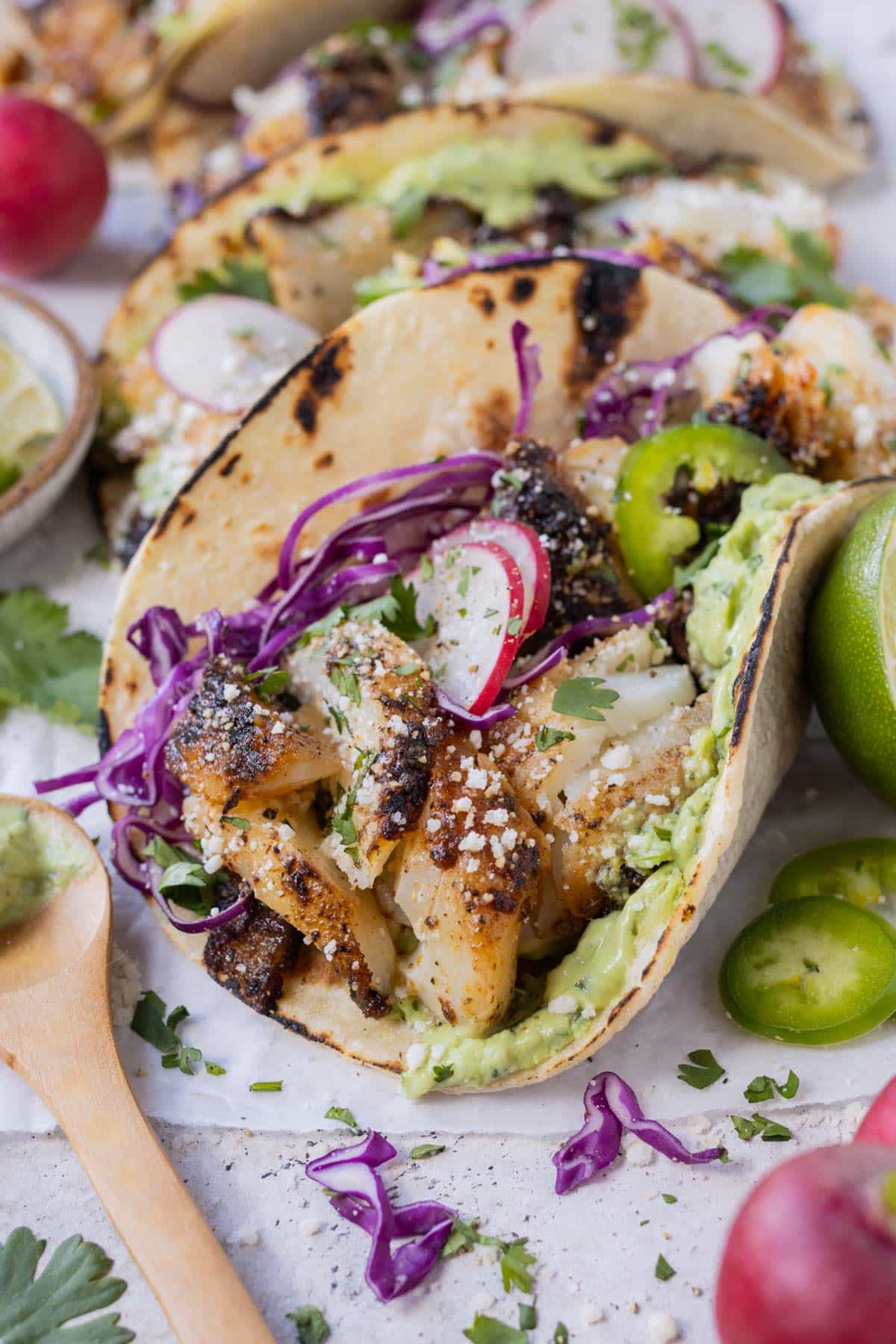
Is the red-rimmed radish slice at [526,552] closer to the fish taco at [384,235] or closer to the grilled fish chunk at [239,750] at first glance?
the grilled fish chunk at [239,750]

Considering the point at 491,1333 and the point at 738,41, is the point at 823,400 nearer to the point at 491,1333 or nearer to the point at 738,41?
the point at 491,1333

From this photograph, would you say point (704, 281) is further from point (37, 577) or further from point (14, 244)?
point (14, 244)

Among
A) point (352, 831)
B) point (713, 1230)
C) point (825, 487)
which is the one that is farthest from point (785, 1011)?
point (825, 487)

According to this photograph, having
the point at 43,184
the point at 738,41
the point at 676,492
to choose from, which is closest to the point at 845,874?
the point at 676,492

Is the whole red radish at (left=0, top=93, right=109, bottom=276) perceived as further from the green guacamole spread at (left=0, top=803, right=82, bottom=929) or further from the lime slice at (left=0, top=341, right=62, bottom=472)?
the green guacamole spread at (left=0, top=803, right=82, bottom=929)

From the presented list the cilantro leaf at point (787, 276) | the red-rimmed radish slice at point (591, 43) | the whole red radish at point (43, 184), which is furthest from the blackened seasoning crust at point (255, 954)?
the red-rimmed radish slice at point (591, 43)
